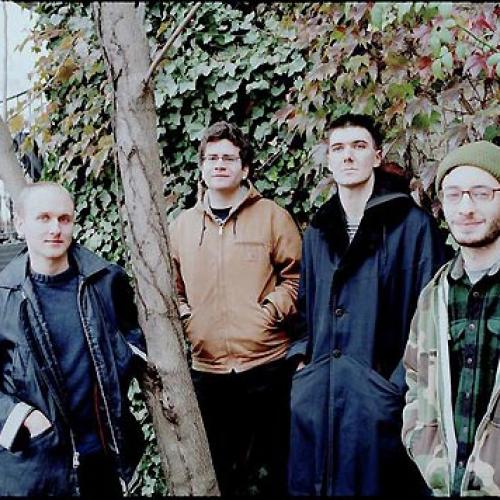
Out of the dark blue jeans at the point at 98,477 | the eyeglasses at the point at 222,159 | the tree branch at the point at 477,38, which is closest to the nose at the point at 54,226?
the dark blue jeans at the point at 98,477

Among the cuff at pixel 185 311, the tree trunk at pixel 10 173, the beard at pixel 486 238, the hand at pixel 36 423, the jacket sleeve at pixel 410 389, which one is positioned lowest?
the hand at pixel 36 423

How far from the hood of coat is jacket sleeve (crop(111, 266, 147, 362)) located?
731 mm

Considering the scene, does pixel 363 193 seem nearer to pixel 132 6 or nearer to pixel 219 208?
pixel 219 208

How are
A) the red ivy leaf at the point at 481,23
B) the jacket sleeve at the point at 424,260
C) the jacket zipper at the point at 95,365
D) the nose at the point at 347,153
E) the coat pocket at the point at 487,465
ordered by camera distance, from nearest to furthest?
the coat pocket at the point at 487,465 < the jacket zipper at the point at 95,365 < the jacket sleeve at the point at 424,260 < the nose at the point at 347,153 < the red ivy leaf at the point at 481,23

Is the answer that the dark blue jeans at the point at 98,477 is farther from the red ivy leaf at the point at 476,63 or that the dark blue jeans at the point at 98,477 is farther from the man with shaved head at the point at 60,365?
the red ivy leaf at the point at 476,63

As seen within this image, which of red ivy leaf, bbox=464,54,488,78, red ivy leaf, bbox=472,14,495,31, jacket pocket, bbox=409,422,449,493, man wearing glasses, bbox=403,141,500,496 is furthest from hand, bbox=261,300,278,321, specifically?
red ivy leaf, bbox=472,14,495,31

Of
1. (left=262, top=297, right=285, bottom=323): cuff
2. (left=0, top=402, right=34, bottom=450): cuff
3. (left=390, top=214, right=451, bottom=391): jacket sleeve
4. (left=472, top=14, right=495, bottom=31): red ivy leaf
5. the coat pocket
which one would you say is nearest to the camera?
the coat pocket

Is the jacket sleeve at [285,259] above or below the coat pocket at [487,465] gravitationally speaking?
above

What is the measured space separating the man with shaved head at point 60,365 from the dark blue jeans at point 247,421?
0.67 m

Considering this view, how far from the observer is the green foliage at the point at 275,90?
312 cm

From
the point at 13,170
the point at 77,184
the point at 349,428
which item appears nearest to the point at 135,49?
the point at 13,170

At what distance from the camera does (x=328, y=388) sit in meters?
2.66

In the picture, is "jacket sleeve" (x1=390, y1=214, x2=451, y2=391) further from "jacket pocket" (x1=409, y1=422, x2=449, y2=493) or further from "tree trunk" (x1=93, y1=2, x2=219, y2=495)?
"tree trunk" (x1=93, y1=2, x2=219, y2=495)

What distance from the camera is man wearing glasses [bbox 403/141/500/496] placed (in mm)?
2162
